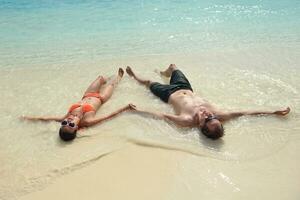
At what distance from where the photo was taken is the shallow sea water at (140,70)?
228 inches

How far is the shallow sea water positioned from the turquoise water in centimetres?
4

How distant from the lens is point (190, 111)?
662 centimetres

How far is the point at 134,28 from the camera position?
12.2 metres

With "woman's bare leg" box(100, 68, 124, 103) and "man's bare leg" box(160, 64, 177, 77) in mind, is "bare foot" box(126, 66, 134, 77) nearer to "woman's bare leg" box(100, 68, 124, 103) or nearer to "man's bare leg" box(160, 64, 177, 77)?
"woman's bare leg" box(100, 68, 124, 103)

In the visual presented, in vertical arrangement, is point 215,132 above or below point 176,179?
above

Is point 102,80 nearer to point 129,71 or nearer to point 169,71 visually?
point 129,71

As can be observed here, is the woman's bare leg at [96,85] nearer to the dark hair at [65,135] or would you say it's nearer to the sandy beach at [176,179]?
the dark hair at [65,135]

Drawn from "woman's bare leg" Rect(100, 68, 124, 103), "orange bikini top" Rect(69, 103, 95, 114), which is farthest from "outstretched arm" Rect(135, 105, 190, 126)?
"woman's bare leg" Rect(100, 68, 124, 103)

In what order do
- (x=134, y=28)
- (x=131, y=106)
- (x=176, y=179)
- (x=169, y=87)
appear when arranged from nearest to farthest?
1. (x=176, y=179)
2. (x=131, y=106)
3. (x=169, y=87)
4. (x=134, y=28)

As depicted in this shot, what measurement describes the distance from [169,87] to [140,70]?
1666mm

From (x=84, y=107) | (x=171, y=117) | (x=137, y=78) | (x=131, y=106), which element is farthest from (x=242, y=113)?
(x=84, y=107)

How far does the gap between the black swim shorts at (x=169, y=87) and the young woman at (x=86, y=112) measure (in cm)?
84

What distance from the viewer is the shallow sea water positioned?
5797mm

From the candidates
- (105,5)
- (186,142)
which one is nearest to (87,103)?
(186,142)
